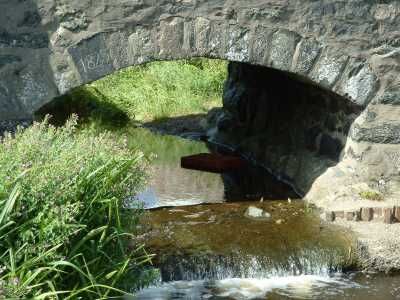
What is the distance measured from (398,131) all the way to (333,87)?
2.31 ft

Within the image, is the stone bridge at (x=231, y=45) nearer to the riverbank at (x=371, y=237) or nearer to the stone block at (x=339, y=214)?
the riverbank at (x=371, y=237)

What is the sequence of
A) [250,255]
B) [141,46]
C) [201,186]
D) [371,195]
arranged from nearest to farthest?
[250,255] → [141,46] → [371,195] → [201,186]

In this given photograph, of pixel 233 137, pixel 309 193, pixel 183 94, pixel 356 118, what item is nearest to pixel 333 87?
pixel 356 118

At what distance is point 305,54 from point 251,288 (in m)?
2.11

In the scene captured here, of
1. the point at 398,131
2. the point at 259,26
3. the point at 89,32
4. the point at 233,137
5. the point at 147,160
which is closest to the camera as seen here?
the point at 147,160

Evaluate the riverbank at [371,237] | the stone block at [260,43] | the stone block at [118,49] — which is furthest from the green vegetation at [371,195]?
the stone block at [118,49]

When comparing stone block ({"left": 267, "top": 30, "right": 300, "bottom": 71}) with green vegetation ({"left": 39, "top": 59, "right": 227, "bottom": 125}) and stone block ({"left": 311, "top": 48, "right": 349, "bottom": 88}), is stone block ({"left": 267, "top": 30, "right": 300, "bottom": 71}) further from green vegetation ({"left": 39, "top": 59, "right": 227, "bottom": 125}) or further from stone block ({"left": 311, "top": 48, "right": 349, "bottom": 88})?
green vegetation ({"left": 39, "top": 59, "right": 227, "bottom": 125})

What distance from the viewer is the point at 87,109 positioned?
42.5ft

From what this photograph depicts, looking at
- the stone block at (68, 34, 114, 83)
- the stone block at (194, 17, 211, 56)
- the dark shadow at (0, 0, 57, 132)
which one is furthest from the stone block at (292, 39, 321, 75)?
the dark shadow at (0, 0, 57, 132)

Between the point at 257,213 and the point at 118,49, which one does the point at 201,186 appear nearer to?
the point at 257,213

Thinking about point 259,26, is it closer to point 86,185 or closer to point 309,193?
point 309,193

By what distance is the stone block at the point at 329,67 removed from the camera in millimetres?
6953

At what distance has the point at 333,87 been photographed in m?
7.05

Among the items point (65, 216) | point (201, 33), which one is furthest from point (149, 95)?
point (65, 216)
